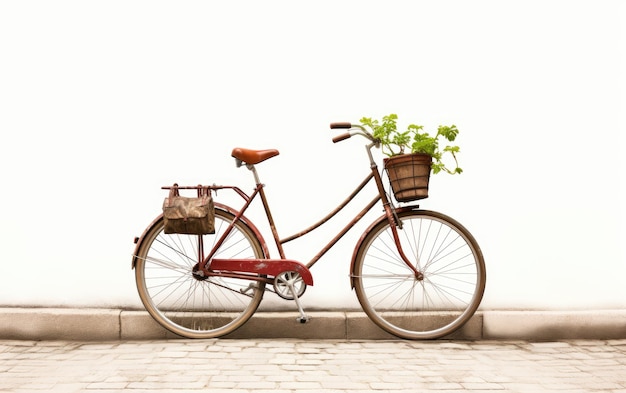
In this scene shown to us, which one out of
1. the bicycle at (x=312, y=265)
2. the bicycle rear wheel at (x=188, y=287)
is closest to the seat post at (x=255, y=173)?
the bicycle at (x=312, y=265)

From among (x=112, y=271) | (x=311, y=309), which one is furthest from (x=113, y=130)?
(x=311, y=309)

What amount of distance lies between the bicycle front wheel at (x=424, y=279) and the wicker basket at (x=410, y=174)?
568mm

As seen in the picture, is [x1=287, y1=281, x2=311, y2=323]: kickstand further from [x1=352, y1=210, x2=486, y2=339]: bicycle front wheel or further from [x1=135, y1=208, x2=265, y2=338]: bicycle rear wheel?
[x1=352, y1=210, x2=486, y2=339]: bicycle front wheel

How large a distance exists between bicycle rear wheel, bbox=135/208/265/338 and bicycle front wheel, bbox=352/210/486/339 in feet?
→ 3.49

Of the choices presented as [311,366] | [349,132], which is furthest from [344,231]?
[311,366]

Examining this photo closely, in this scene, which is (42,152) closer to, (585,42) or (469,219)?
(469,219)

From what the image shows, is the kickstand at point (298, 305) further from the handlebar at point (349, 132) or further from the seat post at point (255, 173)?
the handlebar at point (349, 132)

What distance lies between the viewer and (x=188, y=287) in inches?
206

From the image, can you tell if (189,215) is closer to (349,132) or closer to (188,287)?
(188,287)

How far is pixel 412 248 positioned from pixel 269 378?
5.93 ft

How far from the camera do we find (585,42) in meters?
5.33

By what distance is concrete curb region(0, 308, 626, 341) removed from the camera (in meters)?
5.13

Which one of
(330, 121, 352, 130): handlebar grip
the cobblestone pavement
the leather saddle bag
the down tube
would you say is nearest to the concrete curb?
the cobblestone pavement

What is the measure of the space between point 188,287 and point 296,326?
0.96 m
